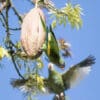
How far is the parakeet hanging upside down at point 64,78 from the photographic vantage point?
133 cm

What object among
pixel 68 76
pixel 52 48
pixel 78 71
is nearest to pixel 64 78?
pixel 68 76

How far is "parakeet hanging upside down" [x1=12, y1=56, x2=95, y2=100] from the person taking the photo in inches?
52.3

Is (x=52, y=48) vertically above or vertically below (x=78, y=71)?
above

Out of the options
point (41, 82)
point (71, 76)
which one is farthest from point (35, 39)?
point (71, 76)

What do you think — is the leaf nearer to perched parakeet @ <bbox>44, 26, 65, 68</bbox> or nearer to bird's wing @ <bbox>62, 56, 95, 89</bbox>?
bird's wing @ <bbox>62, 56, 95, 89</bbox>

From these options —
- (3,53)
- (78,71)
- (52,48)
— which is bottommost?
(78,71)

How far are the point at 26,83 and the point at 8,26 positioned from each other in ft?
0.68

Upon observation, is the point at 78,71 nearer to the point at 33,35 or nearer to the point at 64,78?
the point at 64,78

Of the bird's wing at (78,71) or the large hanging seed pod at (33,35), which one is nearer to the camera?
the large hanging seed pod at (33,35)

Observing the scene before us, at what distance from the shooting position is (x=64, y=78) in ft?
5.23

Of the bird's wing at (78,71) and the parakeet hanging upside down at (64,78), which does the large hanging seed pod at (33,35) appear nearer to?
the parakeet hanging upside down at (64,78)

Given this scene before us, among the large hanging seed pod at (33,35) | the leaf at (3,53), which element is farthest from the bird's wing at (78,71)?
the large hanging seed pod at (33,35)

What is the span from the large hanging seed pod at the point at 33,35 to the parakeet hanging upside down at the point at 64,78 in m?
0.41

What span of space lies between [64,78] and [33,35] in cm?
84
